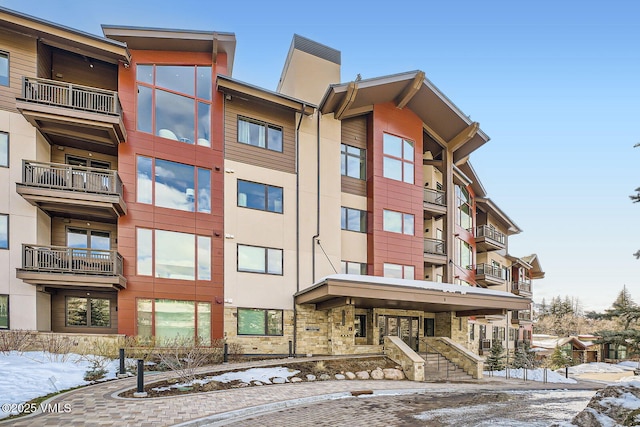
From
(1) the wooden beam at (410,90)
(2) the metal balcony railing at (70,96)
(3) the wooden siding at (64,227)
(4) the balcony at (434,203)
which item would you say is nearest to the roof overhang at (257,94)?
(2) the metal balcony railing at (70,96)

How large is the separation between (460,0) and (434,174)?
1180cm

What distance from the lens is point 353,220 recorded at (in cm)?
2181

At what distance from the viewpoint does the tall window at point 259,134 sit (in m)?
19.3

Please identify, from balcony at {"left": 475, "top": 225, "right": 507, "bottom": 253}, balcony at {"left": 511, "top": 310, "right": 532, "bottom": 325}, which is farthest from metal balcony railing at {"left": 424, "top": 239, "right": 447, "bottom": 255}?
balcony at {"left": 511, "top": 310, "right": 532, "bottom": 325}

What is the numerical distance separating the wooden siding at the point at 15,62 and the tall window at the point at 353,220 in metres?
15.0

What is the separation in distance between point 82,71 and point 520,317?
129 ft

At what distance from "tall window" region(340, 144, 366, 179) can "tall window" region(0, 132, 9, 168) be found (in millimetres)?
14712

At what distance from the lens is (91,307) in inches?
682

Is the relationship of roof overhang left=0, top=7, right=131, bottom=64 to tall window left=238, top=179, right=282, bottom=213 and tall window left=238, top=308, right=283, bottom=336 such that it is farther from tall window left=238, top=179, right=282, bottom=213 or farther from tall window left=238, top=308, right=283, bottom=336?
tall window left=238, top=308, right=283, bottom=336

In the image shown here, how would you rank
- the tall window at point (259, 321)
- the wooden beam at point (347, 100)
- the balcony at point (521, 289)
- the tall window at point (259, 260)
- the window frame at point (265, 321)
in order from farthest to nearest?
the balcony at point (521, 289) < the wooden beam at point (347, 100) < the tall window at point (259, 260) < the tall window at point (259, 321) < the window frame at point (265, 321)

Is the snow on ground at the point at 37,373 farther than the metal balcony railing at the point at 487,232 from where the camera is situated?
No

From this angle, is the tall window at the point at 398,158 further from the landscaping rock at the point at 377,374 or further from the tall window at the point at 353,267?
the landscaping rock at the point at 377,374

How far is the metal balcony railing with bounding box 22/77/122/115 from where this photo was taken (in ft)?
50.0

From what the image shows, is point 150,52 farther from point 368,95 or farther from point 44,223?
point 368,95
